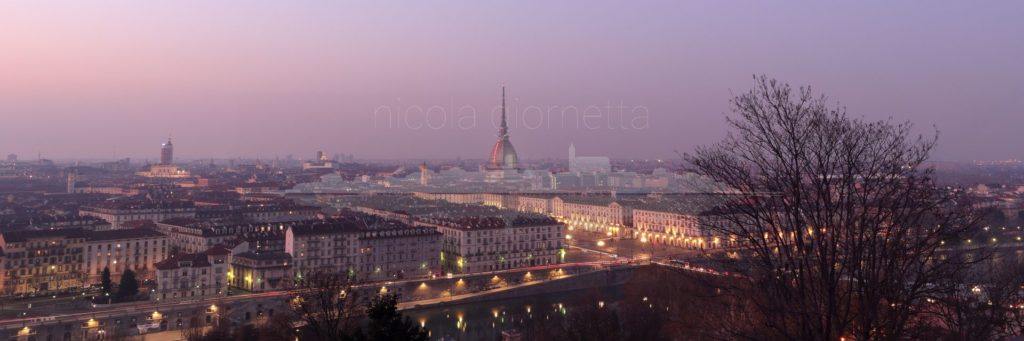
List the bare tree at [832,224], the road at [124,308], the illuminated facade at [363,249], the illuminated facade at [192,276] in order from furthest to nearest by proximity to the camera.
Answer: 1. the illuminated facade at [363,249]
2. the illuminated facade at [192,276]
3. the road at [124,308]
4. the bare tree at [832,224]

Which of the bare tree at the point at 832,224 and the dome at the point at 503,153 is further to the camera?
the dome at the point at 503,153

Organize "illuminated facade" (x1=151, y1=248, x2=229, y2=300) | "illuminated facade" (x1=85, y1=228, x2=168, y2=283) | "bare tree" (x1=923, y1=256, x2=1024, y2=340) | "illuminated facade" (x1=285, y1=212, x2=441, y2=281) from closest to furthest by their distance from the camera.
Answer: "bare tree" (x1=923, y1=256, x2=1024, y2=340), "illuminated facade" (x1=151, y1=248, x2=229, y2=300), "illuminated facade" (x1=285, y1=212, x2=441, y2=281), "illuminated facade" (x1=85, y1=228, x2=168, y2=283)

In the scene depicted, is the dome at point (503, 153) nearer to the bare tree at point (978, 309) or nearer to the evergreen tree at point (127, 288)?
the evergreen tree at point (127, 288)

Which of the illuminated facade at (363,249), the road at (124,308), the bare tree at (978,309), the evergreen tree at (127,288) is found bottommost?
the road at (124,308)

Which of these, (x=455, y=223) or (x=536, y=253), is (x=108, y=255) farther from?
(x=536, y=253)

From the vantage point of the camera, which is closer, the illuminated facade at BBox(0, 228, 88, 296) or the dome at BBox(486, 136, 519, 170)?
the illuminated facade at BBox(0, 228, 88, 296)

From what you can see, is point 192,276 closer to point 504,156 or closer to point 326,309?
point 326,309

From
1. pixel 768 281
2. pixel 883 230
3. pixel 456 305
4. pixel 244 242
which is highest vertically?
pixel 883 230

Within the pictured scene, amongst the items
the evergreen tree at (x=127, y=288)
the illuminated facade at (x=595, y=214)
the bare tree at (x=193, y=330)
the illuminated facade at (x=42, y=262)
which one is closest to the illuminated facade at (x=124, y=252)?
the illuminated facade at (x=42, y=262)

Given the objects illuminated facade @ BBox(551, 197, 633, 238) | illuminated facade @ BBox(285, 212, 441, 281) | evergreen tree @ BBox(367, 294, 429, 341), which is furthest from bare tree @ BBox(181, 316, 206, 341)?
illuminated facade @ BBox(551, 197, 633, 238)

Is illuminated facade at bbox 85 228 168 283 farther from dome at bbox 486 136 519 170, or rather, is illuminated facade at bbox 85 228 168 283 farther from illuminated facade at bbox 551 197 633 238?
dome at bbox 486 136 519 170

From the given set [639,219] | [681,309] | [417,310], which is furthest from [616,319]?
[639,219]
